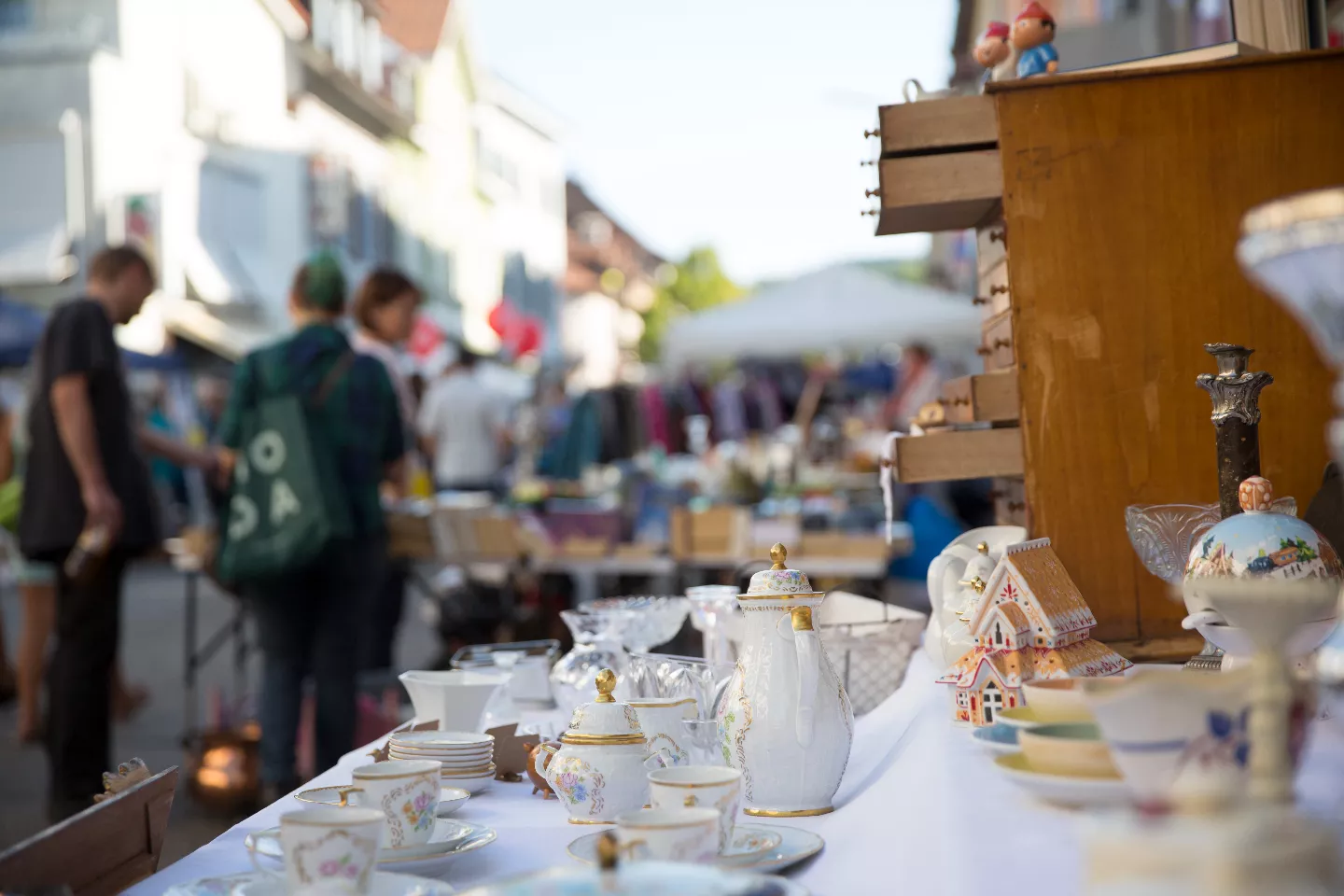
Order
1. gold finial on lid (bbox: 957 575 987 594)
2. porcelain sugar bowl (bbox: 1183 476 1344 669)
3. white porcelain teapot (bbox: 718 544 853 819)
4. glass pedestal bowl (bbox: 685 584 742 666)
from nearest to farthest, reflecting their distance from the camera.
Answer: porcelain sugar bowl (bbox: 1183 476 1344 669) → white porcelain teapot (bbox: 718 544 853 819) → gold finial on lid (bbox: 957 575 987 594) → glass pedestal bowl (bbox: 685 584 742 666)

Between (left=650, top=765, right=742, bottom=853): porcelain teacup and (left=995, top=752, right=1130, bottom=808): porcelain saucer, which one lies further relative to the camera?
(left=650, top=765, right=742, bottom=853): porcelain teacup

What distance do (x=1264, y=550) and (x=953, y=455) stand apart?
29.8 inches

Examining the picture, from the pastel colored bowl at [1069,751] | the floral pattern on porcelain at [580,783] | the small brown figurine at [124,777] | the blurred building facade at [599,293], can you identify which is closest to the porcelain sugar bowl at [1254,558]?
the pastel colored bowl at [1069,751]

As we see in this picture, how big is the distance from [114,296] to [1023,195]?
11.0 ft

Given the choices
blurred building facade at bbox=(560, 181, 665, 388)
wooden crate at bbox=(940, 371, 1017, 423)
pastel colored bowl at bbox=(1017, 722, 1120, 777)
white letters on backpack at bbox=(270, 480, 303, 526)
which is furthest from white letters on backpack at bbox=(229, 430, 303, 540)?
blurred building facade at bbox=(560, 181, 665, 388)

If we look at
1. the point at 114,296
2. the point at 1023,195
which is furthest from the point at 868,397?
the point at 1023,195

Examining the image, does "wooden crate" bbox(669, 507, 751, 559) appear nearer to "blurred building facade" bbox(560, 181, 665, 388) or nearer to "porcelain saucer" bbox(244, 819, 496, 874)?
"porcelain saucer" bbox(244, 819, 496, 874)

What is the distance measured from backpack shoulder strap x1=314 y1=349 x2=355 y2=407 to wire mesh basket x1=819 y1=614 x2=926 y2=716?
2.37 m

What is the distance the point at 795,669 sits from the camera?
1.59 meters

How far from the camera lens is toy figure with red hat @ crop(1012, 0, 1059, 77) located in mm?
2246

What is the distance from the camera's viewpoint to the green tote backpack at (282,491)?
→ 4.05 metres

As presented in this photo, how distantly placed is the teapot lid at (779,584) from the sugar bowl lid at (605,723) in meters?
0.21

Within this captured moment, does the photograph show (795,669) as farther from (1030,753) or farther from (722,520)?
Answer: (722,520)

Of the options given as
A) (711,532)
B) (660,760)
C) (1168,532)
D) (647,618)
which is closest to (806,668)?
(660,760)
